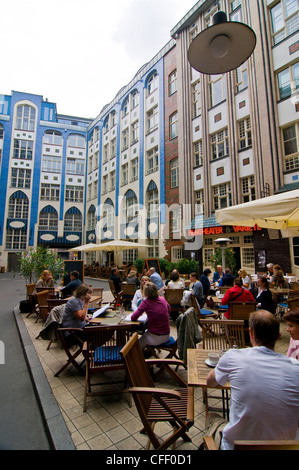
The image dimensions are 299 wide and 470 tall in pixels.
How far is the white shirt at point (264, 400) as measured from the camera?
4.53 feet

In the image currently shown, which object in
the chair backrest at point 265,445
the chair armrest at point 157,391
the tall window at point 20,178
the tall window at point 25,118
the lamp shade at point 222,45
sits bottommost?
the chair armrest at point 157,391

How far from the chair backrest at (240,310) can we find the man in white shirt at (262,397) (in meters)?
3.11

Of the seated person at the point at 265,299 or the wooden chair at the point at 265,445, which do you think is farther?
the seated person at the point at 265,299

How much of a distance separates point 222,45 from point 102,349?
178 inches

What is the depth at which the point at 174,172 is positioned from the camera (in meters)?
19.5

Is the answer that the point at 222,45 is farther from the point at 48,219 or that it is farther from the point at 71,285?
the point at 48,219

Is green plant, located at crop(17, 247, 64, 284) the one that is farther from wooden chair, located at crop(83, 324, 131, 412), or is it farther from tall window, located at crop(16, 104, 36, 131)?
tall window, located at crop(16, 104, 36, 131)

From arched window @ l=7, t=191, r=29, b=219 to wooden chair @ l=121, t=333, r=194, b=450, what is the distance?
110 feet

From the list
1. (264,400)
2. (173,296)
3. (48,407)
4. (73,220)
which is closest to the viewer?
(264,400)

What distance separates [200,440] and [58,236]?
3292cm

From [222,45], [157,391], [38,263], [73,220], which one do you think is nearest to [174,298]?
[157,391]

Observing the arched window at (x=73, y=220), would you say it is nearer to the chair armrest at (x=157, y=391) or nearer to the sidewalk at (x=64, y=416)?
the sidewalk at (x=64, y=416)

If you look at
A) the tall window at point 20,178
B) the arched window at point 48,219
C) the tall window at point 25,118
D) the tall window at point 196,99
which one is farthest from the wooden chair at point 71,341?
the tall window at point 25,118
